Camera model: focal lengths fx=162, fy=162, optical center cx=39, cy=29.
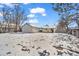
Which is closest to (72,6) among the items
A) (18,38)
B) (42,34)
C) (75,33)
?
(75,33)

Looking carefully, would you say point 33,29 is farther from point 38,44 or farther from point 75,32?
point 75,32

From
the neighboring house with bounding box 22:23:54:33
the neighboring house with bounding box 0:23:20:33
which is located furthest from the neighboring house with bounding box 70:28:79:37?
the neighboring house with bounding box 0:23:20:33

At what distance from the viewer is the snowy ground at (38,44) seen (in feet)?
4.97

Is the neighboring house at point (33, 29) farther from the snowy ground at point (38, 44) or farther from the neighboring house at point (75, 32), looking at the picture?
the neighboring house at point (75, 32)

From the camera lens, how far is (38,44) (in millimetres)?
1528

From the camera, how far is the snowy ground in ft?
4.97

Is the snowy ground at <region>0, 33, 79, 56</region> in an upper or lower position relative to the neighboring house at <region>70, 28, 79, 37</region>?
lower

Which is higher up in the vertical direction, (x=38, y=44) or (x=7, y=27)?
(x=7, y=27)

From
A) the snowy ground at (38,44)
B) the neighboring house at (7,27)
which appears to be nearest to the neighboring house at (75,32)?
the snowy ground at (38,44)

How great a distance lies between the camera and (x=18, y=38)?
1544 mm

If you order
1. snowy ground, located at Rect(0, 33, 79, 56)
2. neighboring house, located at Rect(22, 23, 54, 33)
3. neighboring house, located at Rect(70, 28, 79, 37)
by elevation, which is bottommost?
snowy ground, located at Rect(0, 33, 79, 56)

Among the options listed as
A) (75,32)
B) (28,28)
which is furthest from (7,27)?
(75,32)

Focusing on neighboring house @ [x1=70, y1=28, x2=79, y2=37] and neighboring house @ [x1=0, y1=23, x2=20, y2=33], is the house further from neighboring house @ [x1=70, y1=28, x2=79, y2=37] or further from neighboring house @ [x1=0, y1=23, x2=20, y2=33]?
neighboring house @ [x1=70, y1=28, x2=79, y2=37]

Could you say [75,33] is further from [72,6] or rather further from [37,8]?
[37,8]
